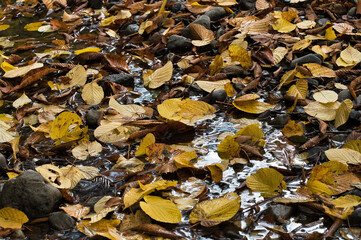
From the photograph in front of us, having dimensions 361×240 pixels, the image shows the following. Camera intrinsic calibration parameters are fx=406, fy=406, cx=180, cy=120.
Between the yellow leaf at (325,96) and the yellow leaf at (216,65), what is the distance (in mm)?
586

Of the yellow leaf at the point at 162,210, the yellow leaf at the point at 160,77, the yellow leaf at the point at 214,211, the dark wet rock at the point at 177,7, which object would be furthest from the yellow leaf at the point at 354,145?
the dark wet rock at the point at 177,7

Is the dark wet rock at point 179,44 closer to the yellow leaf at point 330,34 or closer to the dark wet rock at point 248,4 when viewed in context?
the dark wet rock at point 248,4

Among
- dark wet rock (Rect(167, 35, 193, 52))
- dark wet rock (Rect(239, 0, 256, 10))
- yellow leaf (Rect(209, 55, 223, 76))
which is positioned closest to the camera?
yellow leaf (Rect(209, 55, 223, 76))

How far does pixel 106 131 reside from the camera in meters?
1.97

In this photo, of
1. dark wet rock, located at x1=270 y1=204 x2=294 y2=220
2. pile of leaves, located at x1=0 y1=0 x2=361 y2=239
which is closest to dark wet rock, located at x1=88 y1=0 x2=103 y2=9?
pile of leaves, located at x1=0 y1=0 x2=361 y2=239

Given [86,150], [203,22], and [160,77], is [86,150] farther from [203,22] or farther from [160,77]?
[203,22]

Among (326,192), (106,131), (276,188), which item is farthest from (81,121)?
(326,192)

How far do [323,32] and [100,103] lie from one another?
1.55 meters

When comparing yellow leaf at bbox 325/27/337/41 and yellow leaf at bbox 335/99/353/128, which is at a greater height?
yellow leaf at bbox 325/27/337/41

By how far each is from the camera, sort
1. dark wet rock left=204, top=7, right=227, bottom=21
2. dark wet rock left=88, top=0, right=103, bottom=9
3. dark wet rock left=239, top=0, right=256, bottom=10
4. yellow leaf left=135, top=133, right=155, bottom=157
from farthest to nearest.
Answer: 1. dark wet rock left=88, top=0, right=103, bottom=9
2. dark wet rock left=239, top=0, right=256, bottom=10
3. dark wet rock left=204, top=7, right=227, bottom=21
4. yellow leaf left=135, top=133, right=155, bottom=157

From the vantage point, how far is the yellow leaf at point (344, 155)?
1.64 metres

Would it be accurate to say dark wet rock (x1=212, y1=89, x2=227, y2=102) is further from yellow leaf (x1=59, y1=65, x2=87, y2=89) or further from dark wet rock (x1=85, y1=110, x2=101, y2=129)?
yellow leaf (x1=59, y1=65, x2=87, y2=89)

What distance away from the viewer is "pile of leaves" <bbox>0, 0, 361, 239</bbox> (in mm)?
1485

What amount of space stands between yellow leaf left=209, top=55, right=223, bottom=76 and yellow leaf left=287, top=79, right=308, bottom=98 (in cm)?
45
